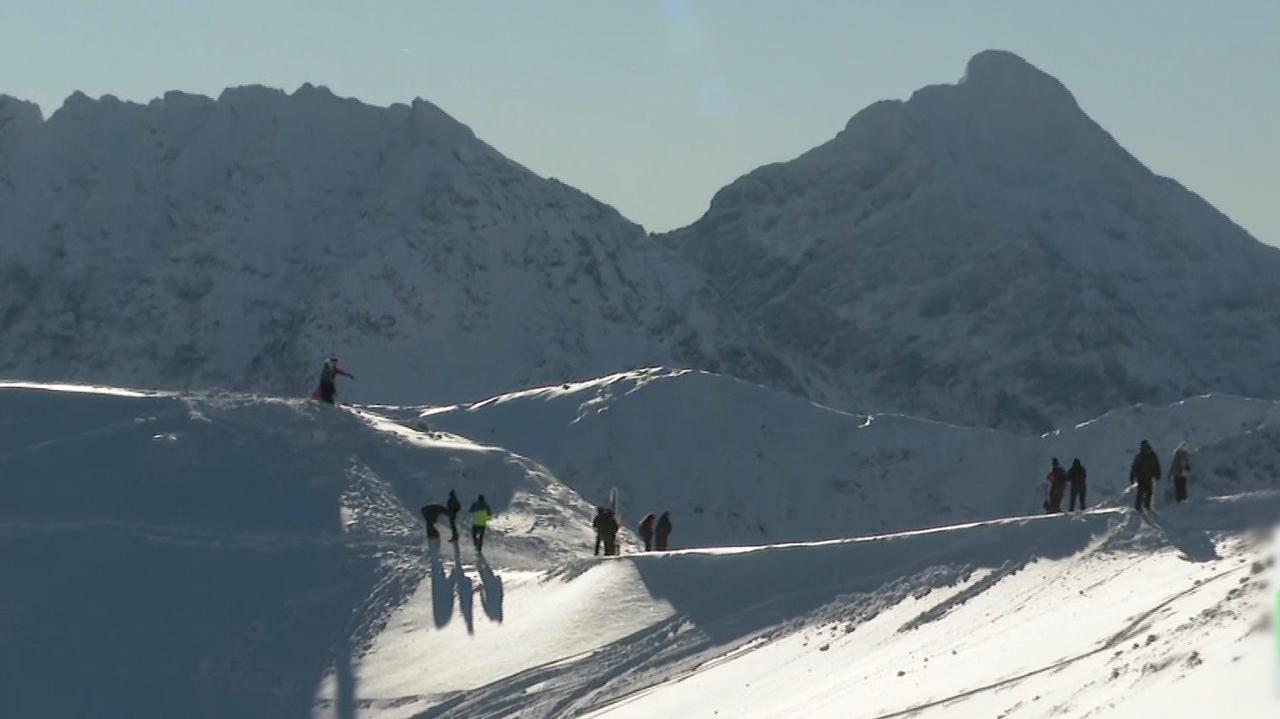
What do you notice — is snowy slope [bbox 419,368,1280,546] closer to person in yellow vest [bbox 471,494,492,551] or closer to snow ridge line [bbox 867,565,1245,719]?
person in yellow vest [bbox 471,494,492,551]

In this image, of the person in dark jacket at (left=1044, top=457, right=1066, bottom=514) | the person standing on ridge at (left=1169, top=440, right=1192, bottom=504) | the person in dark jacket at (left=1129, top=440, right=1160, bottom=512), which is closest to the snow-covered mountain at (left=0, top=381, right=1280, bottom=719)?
the person in dark jacket at (left=1129, top=440, right=1160, bottom=512)

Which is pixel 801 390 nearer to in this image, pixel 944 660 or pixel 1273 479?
pixel 1273 479

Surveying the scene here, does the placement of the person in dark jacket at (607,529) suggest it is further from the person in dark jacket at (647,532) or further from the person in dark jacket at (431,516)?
the person in dark jacket at (431,516)

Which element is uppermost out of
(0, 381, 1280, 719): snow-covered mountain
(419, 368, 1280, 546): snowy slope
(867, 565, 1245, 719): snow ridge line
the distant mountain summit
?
Answer: the distant mountain summit

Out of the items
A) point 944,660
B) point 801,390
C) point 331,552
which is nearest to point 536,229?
point 801,390

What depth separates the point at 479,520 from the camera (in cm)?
3769

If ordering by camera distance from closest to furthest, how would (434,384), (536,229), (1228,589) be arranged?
(1228,589), (434,384), (536,229)

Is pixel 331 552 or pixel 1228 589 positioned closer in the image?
pixel 1228 589

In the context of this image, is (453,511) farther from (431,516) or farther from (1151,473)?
(1151,473)

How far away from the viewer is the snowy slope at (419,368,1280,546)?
60.3 metres

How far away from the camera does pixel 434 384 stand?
154500 mm

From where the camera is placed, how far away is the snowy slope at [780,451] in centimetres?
6031

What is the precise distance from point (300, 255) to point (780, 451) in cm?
11889

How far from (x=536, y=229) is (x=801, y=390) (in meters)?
24.9
